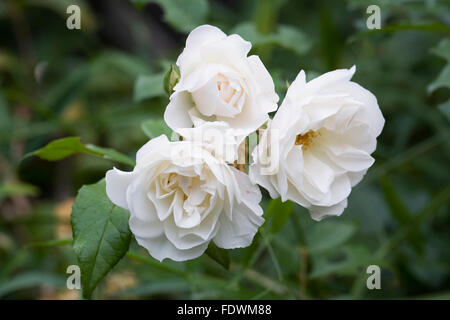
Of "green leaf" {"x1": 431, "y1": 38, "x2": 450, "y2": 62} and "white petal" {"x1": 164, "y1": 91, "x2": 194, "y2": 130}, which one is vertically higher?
"green leaf" {"x1": 431, "y1": 38, "x2": 450, "y2": 62}

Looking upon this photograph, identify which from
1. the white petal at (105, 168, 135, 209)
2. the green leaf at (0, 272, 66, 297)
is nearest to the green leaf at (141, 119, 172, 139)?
the white petal at (105, 168, 135, 209)

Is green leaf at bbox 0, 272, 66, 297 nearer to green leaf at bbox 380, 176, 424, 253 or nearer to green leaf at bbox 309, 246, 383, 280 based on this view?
green leaf at bbox 309, 246, 383, 280

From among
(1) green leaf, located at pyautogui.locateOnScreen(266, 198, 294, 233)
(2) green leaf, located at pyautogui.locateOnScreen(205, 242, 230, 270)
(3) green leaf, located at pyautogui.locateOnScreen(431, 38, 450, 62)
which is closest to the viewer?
(2) green leaf, located at pyautogui.locateOnScreen(205, 242, 230, 270)

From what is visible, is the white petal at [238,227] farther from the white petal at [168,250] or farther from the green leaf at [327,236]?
the green leaf at [327,236]

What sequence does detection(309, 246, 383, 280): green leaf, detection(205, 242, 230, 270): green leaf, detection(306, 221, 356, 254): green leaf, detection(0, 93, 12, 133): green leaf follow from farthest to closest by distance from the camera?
detection(0, 93, 12, 133): green leaf < detection(306, 221, 356, 254): green leaf < detection(309, 246, 383, 280): green leaf < detection(205, 242, 230, 270): green leaf

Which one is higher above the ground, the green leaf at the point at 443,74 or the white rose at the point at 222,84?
the green leaf at the point at 443,74

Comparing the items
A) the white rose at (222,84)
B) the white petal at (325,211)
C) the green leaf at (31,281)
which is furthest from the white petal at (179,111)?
the green leaf at (31,281)

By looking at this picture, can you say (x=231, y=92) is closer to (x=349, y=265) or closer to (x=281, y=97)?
(x=281, y=97)

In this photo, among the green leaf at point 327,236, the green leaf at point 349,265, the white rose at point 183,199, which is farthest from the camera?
the green leaf at point 327,236
